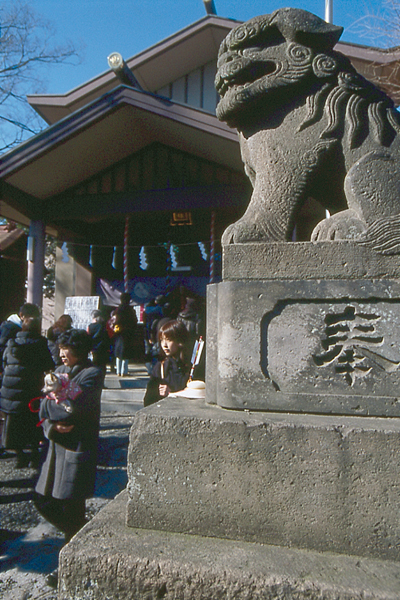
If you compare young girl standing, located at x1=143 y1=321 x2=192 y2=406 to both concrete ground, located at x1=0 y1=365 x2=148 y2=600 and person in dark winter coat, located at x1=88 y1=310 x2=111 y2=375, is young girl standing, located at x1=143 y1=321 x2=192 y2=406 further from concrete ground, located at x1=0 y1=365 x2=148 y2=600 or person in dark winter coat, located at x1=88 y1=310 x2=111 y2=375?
person in dark winter coat, located at x1=88 y1=310 x2=111 y2=375

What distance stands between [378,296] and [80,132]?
25.1 ft

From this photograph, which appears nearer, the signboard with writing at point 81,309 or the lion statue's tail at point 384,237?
the lion statue's tail at point 384,237

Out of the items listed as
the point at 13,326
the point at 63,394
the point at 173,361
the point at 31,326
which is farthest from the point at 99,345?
the point at 63,394

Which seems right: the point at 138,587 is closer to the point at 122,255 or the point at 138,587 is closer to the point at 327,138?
the point at 327,138

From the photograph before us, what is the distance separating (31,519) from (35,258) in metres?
6.58

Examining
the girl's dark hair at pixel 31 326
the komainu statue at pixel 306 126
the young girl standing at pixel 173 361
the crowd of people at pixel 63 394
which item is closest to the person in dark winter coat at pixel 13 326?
the crowd of people at pixel 63 394

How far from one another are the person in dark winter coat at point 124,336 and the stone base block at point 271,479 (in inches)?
256

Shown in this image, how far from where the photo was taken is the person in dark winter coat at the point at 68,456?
2.84 meters

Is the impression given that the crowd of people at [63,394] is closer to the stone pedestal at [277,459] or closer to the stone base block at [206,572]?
the stone pedestal at [277,459]

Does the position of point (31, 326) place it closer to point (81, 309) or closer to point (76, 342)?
point (76, 342)

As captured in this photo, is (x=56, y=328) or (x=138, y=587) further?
(x=56, y=328)

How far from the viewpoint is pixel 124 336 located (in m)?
8.13

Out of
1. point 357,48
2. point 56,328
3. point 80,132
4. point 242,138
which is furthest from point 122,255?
point 242,138

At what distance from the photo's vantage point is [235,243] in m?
1.92
